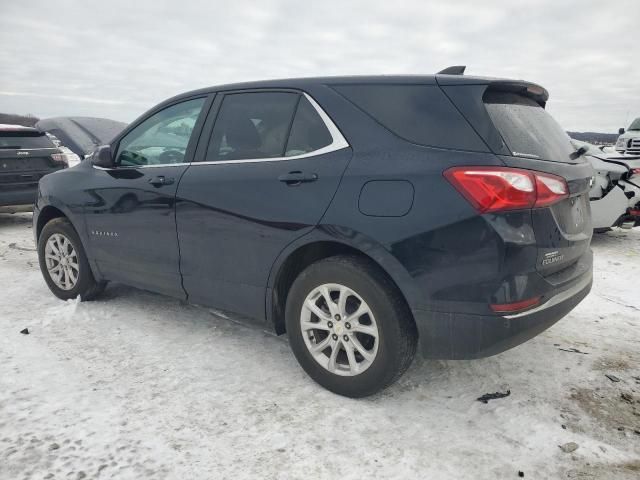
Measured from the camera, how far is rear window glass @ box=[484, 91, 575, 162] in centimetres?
247

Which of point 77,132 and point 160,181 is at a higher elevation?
point 77,132

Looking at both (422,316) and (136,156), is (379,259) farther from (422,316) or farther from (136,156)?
(136,156)

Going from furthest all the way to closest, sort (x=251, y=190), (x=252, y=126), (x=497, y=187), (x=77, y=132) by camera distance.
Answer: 1. (x=77, y=132)
2. (x=252, y=126)
3. (x=251, y=190)
4. (x=497, y=187)

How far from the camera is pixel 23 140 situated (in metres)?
7.86

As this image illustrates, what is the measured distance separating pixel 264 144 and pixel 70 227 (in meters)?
2.28

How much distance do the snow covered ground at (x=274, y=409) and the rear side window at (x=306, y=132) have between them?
1.38 metres

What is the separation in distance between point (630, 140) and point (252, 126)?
18526 mm

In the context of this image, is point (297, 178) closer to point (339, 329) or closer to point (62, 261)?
point (339, 329)

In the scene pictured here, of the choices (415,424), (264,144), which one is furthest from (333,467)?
(264,144)

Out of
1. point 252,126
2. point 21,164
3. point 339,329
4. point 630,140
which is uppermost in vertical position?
point 630,140

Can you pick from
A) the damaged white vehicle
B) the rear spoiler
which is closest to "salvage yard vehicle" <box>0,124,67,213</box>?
the rear spoiler

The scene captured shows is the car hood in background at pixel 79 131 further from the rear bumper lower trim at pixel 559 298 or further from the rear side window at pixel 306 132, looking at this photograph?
the rear bumper lower trim at pixel 559 298

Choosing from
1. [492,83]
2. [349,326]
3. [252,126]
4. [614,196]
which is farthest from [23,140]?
[614,196]

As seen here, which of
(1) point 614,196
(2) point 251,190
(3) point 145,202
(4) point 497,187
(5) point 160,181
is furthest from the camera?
(1) point 614,196
